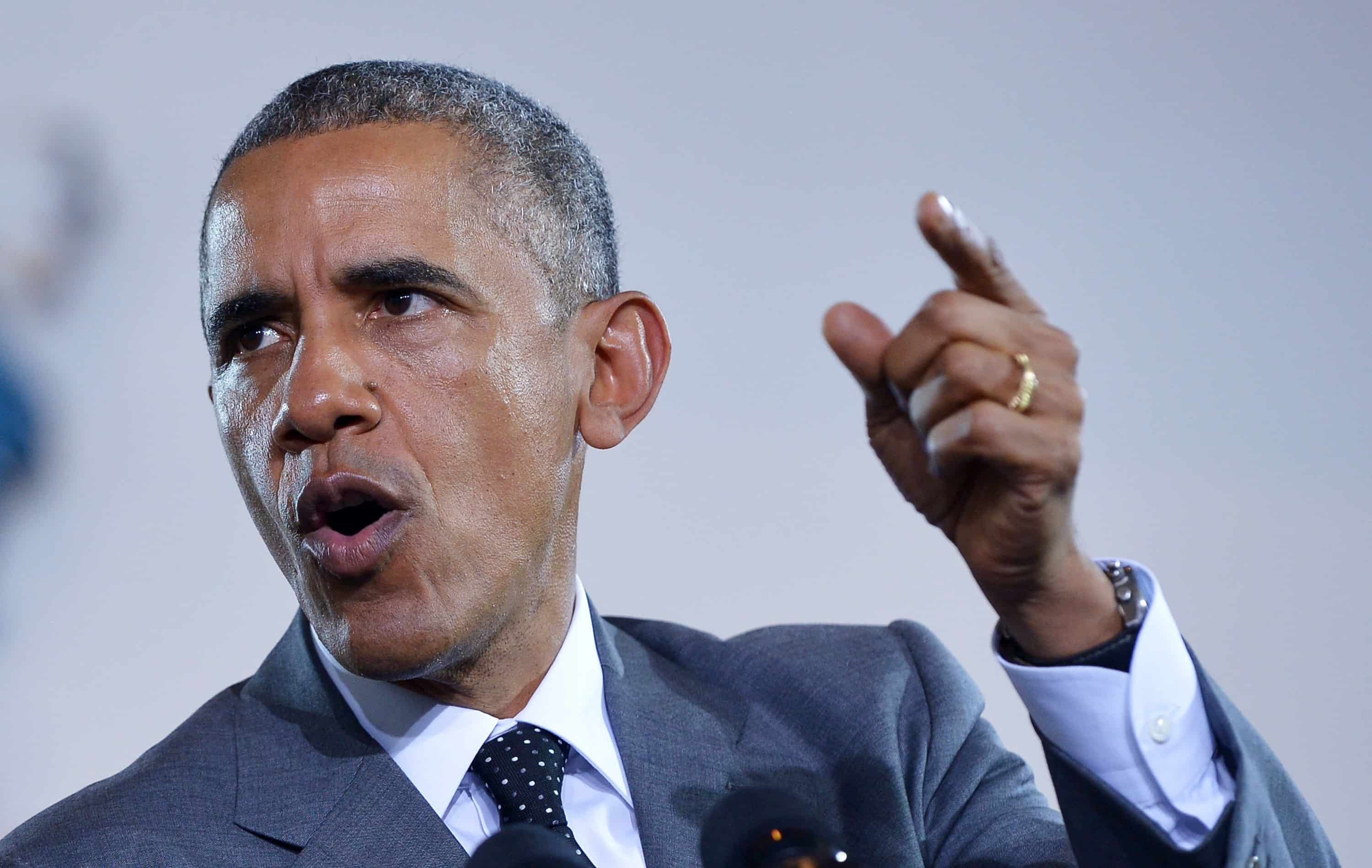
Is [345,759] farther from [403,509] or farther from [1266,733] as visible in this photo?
[1266,733]

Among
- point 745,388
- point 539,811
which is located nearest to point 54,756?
point 539,811

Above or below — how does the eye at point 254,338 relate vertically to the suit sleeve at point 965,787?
above

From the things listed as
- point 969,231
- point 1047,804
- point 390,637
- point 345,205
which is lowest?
point 1047,804

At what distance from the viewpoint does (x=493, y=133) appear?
5.95 feet

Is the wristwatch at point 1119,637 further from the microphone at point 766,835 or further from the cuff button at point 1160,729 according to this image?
the microphone at point 766,835

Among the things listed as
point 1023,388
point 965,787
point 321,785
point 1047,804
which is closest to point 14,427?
point 321,785

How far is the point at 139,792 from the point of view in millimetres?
1635

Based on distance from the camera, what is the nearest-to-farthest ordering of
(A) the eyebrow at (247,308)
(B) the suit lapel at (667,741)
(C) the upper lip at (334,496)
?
(C) the upper lip at (334,496) → (A) the eyebrow at (247,308) → (B) the suit lapel at (667,741)

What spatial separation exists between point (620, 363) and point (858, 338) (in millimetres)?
723

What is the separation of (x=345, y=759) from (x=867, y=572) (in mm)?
1780

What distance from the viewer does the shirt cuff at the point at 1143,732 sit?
1.38 meters

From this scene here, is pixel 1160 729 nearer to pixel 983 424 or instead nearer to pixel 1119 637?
pixel 1119 637

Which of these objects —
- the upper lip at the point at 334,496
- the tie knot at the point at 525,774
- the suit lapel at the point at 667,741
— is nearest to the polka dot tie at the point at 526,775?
the tie knot at the point at 525,774

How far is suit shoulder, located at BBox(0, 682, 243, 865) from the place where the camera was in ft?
5.11
